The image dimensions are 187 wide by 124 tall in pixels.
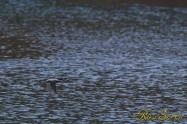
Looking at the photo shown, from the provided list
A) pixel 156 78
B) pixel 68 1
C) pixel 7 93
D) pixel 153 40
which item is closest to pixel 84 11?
pixel 68 1

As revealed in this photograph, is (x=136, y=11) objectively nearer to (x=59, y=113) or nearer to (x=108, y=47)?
(x=108, y=47)

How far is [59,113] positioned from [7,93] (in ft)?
22.7

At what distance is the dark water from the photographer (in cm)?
4225

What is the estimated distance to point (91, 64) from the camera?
6028 cm

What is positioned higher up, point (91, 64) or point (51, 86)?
point (51, 86)

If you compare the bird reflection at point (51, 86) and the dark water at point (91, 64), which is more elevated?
the bird reflection at point (51, 86)

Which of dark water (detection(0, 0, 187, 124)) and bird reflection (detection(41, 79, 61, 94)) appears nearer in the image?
dark water (detection(0, 0, 187, 124))

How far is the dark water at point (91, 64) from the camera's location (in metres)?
42.2

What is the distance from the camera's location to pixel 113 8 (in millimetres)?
113625

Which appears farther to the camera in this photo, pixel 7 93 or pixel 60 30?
pixel 60 30

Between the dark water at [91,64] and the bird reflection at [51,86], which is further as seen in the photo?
the bird reflection at [51,86]

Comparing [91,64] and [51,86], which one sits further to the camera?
[91,64]

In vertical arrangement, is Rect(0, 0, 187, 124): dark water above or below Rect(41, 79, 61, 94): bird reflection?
below

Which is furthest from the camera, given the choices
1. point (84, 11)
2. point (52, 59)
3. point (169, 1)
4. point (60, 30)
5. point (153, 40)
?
point (169, 1)
